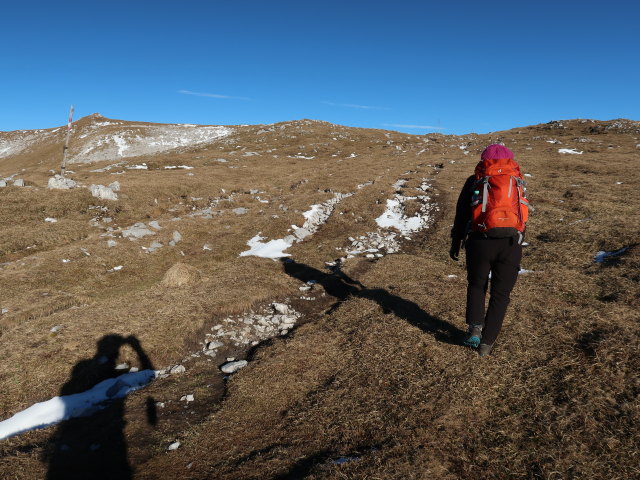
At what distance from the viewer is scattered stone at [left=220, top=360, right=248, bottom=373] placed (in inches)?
323

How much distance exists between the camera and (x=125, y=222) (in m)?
22.7

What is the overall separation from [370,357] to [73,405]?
6267 millimetres

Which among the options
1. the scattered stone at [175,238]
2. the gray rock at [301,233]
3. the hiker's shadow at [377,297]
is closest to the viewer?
the hiker's shadow at [377,297]

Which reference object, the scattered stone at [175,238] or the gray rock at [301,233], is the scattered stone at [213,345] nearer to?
the scattered stone at [175,238]

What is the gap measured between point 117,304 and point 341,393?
8819 millimetres

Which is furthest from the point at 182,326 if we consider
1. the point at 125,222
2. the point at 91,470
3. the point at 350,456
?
the point at 125,222

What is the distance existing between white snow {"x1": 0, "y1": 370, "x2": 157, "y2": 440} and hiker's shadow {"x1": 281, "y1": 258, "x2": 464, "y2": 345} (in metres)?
5.46

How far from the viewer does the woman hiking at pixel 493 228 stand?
6.07 metres

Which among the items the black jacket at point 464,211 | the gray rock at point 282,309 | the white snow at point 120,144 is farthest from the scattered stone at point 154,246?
the white snow at point 120,144

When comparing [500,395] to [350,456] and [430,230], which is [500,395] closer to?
[350,456]

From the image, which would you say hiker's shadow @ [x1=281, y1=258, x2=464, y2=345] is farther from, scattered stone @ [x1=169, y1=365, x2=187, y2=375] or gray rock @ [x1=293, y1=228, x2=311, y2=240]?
scattered stone @ [x1=169, y1=365, x2=187, y2=375]

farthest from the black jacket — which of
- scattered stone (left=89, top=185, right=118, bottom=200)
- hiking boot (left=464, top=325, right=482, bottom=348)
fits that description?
scattered stone (left=89, top=185, right=118, bottom=200)

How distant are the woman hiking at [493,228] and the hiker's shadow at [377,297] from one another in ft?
4.38

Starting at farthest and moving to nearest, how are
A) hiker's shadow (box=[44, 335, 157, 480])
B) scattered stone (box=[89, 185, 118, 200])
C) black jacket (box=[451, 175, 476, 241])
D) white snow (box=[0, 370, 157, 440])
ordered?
scattered stone (box=[89, 185, 118, 200]), white snow (box=[0, 370, 157, 440]), black jacket (box=[451, 175, 476, 241]), hiker's shadow (box=[44, 335, 157, 480])
